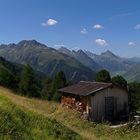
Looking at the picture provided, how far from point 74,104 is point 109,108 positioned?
3.95 metres

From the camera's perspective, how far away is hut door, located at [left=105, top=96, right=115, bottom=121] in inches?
1374

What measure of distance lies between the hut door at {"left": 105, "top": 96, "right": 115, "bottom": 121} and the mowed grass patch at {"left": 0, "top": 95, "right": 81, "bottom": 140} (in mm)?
21366

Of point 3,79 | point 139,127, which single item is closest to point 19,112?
point 139,127

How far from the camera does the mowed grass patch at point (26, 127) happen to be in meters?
11.1

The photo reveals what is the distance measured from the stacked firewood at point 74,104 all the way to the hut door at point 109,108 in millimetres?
2661

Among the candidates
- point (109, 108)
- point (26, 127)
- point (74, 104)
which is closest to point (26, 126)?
point (26, 127)

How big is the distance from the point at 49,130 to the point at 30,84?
78.3 meters

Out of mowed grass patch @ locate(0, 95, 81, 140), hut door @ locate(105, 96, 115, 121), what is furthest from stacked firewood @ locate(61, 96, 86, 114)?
mowed grass patch @ locate(0, 95, 81, 140)

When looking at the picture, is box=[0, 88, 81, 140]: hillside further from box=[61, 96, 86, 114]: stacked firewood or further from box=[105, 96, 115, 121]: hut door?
box=[105, 96, 115, 121]: hut door

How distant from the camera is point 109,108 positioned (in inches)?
1385

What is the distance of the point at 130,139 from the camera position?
16.2m

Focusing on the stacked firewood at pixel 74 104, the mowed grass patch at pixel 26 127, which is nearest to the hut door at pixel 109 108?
the stacked firewood at pixel 74 104

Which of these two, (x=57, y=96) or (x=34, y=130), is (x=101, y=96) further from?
(x=57, y=96)

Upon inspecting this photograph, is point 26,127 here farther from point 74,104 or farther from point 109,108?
point 74,104
